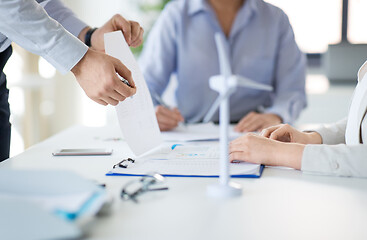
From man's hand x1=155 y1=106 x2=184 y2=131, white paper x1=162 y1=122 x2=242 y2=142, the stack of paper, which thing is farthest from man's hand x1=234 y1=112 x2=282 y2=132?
the stack of paper

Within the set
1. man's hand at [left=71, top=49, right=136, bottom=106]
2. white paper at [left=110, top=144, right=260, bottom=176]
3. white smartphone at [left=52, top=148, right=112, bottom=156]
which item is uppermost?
man's hand at [left=71, top=49, right=136, bottom=106]

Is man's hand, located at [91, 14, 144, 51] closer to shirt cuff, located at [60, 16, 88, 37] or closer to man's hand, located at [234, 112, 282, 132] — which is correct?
shirt cuff, located at [60, 16, 88, 37]

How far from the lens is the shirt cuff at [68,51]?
102 cm

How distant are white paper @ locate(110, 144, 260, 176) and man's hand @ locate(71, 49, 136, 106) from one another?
0.52 ft

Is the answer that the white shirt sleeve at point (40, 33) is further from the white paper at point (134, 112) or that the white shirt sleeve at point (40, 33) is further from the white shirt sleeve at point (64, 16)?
the white shirt sleeve at point (64, 16)

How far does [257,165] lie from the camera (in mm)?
1029

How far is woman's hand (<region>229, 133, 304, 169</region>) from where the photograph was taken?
101 cm

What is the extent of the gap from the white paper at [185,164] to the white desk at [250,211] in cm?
3

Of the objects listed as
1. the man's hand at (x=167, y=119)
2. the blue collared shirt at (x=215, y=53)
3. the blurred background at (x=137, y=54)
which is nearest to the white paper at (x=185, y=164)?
the man's hand at (x=167, y=119)

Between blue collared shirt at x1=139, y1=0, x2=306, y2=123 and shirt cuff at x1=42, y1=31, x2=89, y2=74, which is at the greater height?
shirt cuff at x1=42, y1=31, x2=89, y2=74

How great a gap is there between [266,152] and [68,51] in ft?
1.56

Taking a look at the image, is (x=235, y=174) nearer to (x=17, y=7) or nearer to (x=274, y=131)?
(x=274, y=131)

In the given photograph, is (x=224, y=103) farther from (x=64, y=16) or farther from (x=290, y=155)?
(x=64, y=16)

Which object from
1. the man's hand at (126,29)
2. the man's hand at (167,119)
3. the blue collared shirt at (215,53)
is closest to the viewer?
the man's hand at (126,29)
